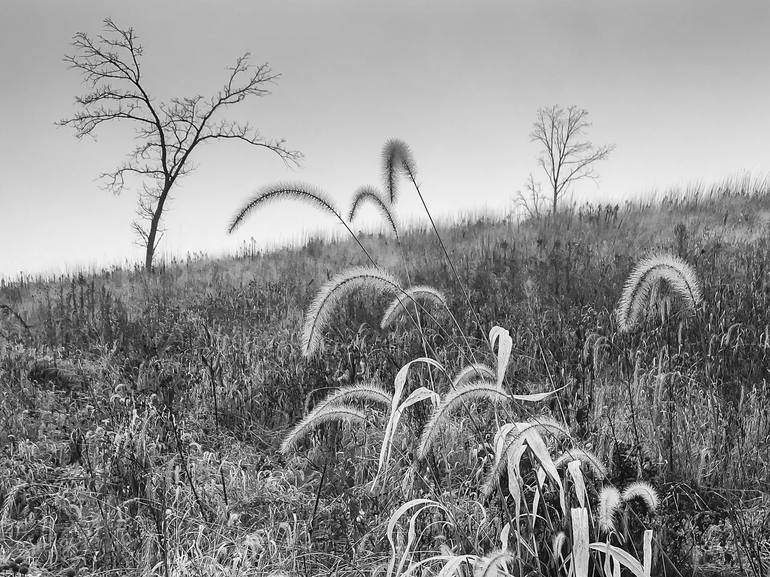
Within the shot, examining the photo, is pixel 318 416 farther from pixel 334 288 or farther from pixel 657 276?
pixel 657 276

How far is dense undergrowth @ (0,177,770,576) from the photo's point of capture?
8.43 ft

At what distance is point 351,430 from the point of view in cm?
377

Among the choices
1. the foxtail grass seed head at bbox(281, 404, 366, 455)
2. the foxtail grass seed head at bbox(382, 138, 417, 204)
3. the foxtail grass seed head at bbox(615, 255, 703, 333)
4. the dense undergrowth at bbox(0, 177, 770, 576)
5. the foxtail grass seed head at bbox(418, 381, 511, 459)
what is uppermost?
the foxtail grass seed head at bbox(382, 138, 417, 204)

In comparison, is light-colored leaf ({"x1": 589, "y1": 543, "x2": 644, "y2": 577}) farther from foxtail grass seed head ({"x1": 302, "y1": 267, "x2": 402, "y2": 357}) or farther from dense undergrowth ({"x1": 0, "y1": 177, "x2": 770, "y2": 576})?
foxtail grass seed head ({"x1": 302, "y1": 267, "x2": 402, "y2": 357})

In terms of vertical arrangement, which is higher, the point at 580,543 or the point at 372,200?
the point at 372,200

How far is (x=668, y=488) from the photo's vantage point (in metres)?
2.91

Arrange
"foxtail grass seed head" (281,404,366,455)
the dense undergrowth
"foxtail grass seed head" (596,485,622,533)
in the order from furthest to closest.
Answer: the dense undergrowth
"foxtail grass seed head" (281,404,366,455)
"foxtail grass seed head" (596,485,622,533)

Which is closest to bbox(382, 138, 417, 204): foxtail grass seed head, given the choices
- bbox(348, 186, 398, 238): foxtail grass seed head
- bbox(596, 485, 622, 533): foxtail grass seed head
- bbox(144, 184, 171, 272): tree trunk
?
bbox(348, 186, 398, 238): foxtail grass seed head

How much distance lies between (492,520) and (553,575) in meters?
0.34

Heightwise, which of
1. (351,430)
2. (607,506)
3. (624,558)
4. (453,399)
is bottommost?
(351,430)

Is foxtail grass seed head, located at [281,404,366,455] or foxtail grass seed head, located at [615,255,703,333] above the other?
foxtail grass seed head, located at [615,255,703,333]

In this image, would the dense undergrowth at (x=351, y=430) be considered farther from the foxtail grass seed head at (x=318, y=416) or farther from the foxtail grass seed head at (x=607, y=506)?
the foxtail grass seed head at (x=318, y=416)

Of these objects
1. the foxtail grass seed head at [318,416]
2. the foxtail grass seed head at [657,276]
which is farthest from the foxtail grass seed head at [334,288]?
the foxtail grass seed head at [657,276]

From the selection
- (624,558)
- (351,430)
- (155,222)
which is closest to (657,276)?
(624,558)
